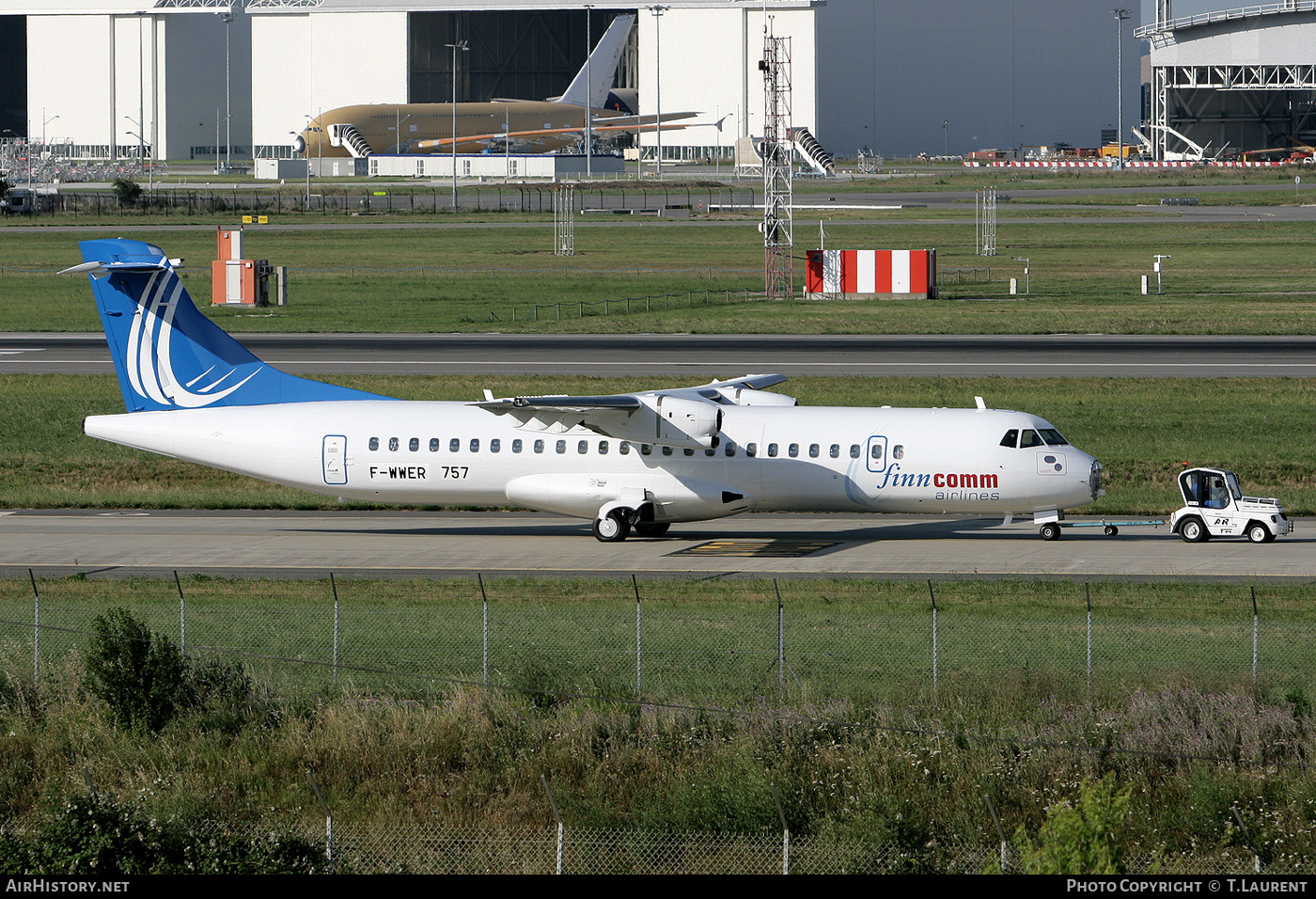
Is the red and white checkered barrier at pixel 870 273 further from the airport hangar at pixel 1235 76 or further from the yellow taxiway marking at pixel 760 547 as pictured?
the airport hangar at pixel 1235 76

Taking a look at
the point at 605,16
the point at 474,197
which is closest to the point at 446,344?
the point at 474,197

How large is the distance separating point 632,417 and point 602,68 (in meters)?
159

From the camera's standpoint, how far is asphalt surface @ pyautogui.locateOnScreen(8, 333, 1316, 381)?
5428cm

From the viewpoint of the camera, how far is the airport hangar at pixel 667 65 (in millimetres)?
182113

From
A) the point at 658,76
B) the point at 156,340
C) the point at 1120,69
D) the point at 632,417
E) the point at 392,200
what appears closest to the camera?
the point at 632,417

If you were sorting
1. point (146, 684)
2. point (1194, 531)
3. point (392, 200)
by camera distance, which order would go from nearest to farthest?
1. point (146, 684)
2. point (1194, 531)
3. point (392, 200)

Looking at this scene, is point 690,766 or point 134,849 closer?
point 134,849

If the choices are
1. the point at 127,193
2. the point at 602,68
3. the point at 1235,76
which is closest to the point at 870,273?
the point at 127,193

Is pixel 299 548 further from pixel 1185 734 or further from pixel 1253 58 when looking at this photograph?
pixel 1253 58

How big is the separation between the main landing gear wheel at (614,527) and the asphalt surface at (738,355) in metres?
18.3

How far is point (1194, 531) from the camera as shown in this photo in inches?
1323

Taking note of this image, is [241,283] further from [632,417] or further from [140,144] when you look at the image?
[140,144]

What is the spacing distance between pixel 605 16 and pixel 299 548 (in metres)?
171

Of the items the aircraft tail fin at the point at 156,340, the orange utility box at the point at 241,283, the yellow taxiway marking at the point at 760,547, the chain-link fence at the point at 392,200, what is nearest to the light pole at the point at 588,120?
the chain-link fence at the point at 392,200
